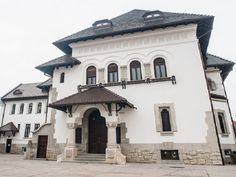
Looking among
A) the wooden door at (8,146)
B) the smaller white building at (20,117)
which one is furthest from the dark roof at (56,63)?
the wooden door at (8,146)

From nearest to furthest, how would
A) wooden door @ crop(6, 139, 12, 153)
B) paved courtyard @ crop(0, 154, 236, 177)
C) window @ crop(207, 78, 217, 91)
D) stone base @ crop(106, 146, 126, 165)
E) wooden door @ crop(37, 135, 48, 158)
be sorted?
paved courtyard @ crop(0, 154, 236, 177) < stone base @ crop(106, 146, 126, 165) < wooden door @ crop(37, 135, 48, 158) < window @ crop(207, 78, 217, 91) < wooden door @ crop(6, 139, 12, 153)

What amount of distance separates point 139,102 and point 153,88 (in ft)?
4.45

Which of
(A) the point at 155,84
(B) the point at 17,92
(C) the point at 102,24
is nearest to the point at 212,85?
(A) the point at 155,84

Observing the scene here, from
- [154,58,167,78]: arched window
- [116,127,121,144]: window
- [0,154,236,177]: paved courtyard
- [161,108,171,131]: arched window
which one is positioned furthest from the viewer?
[154,58,167,78]: arched window

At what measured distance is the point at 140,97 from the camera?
43.4 feet

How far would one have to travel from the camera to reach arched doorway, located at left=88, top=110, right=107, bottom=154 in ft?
44.6

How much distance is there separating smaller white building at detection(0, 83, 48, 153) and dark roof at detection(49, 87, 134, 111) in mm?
14399

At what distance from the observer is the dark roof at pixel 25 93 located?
28394mm

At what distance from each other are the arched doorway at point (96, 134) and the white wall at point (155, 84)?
6.19 feet

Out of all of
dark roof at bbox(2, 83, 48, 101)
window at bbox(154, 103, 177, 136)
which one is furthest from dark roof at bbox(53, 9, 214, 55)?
dark roof at bbox(2, 83, 48, 101)

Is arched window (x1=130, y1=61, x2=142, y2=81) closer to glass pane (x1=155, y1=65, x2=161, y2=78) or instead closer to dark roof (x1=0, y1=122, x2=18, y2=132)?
glass pane (x1=155, y1=65, x2=161, y2=78)

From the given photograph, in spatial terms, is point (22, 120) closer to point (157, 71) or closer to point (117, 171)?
point (157, 71)

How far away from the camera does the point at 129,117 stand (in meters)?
13.1

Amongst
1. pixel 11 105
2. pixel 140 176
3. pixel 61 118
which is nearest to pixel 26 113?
pixel 11 105
